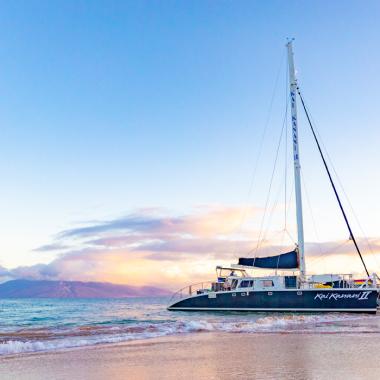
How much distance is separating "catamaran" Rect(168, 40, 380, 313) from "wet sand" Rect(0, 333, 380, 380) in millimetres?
15194

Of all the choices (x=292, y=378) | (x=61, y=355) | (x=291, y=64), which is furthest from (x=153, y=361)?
(x=291, y=64)

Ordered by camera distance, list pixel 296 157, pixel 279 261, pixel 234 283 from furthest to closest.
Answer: pixel 296 157, pixel 234 283, pixel 279 261

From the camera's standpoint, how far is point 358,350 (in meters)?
13.1

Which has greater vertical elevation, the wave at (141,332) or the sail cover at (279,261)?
the sail cover at (279,261)

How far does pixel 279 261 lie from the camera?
35500mm

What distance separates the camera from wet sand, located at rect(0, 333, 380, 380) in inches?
396

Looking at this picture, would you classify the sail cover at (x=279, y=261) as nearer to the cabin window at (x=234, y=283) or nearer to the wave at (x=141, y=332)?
the cabin window at (x=234, y=283)

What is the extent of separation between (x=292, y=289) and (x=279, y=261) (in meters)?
3.20

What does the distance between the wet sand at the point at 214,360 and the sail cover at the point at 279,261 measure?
18.1m

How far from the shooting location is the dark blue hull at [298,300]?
31203mm

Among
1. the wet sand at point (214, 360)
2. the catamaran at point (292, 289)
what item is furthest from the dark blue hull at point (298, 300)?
the wet sand at point (214, 360)

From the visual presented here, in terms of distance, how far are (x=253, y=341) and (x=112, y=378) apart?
7.56 m

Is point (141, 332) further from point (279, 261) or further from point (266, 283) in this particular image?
point (279, 261)

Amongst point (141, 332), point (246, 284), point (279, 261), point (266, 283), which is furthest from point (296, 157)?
point (141, 332)
